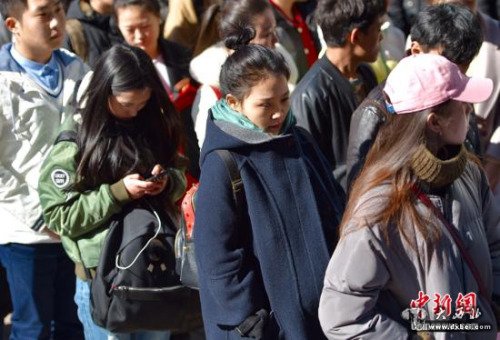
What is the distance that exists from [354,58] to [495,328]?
192 cm

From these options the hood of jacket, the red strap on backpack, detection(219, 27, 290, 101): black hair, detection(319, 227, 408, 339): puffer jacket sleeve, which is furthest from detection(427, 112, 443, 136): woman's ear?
the red strap on backpack

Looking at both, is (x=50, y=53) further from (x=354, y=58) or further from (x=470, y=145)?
(x=470, y=145)

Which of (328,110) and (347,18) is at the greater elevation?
(347,18)

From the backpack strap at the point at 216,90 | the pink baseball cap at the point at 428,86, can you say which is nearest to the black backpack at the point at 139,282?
the backpack strap at the point at 216,90

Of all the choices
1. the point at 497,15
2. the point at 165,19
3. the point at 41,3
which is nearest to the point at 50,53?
the point at 41,3

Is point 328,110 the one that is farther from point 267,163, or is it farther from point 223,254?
point 223,254

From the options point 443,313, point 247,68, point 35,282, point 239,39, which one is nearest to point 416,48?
point 239,39

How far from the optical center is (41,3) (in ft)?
15.6

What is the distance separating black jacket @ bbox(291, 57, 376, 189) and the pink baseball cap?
134cm

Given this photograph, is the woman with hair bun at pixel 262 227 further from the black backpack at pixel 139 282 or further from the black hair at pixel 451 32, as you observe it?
the black hair at pixel 451 32

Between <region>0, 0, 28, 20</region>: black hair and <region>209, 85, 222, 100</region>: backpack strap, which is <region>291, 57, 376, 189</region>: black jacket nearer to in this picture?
<region>209, 85, 222, 100</region>: backpack strap

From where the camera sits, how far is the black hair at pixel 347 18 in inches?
186

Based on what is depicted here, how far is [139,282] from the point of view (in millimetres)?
4133

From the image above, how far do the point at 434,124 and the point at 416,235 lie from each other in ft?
1.16
